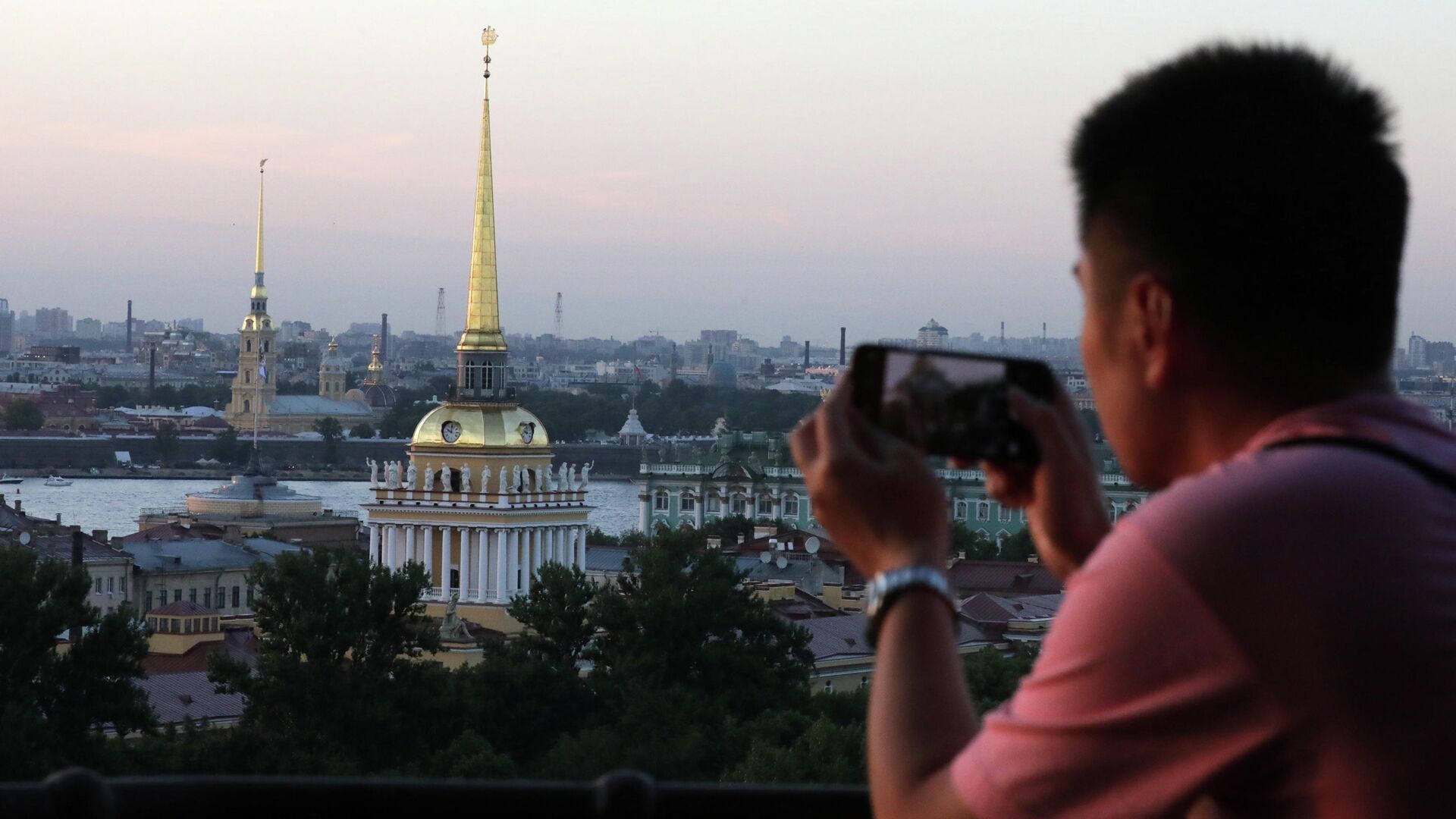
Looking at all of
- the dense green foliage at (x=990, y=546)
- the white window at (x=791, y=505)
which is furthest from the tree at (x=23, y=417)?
the dense green foliage at (x=990, y=546)

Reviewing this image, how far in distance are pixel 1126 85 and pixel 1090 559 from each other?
16 centimetres

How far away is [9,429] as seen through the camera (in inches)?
2285

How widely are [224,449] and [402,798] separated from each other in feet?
185

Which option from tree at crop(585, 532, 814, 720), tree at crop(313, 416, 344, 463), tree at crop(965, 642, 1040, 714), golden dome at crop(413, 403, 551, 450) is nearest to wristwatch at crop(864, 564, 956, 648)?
tree at crop(965, 642, 1040, 714)

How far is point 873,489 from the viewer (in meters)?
0.81

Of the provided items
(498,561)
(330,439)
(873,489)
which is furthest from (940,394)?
(330,439)

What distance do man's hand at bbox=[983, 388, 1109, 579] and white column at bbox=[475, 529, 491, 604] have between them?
1732cm

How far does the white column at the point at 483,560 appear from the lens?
59.5ft

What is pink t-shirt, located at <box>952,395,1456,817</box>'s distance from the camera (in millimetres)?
669

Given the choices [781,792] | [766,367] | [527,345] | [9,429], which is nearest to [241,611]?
[781,792]

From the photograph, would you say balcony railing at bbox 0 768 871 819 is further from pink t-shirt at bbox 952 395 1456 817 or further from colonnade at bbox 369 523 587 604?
colonnade at bbox 369 523 587 604

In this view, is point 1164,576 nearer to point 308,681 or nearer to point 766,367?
point 308,681

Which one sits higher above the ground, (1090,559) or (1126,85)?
(1126,85)

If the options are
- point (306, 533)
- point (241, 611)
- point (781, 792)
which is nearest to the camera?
point (781, 792)
